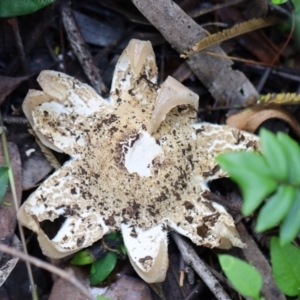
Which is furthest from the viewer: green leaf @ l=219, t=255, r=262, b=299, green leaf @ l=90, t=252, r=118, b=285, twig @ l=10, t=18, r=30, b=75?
twig @ l=10, t=18, r=30, b=75

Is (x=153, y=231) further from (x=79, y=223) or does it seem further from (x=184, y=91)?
(x=184, y=91)

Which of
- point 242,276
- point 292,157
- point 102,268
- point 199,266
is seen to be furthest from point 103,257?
point 292,157

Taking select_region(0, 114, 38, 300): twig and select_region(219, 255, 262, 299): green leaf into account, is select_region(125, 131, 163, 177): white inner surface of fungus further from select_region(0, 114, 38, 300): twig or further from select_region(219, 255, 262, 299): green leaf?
select_region(219, 255, 262, 299): green leaf

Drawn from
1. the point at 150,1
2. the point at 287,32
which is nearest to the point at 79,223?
the point at 150,1

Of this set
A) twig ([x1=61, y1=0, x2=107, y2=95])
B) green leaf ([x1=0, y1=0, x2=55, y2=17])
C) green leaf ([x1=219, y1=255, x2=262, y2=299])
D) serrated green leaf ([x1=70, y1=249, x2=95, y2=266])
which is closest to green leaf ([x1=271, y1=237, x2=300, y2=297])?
green leaf ([x1=219, y1=255, x2=262, y2=299])

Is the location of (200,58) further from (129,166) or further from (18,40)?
(18,40)

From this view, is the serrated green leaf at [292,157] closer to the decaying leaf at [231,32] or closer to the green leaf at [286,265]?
the green leaf at [286,265]
